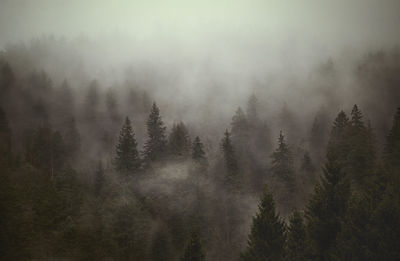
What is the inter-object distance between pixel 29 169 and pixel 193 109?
69364mm

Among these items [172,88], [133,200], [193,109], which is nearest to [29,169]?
[133,200]

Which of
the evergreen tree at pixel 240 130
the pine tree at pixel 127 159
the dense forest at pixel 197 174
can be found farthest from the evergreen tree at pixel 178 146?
the evergreen tree at pixel 240 130

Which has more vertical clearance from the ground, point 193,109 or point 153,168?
point 193,109

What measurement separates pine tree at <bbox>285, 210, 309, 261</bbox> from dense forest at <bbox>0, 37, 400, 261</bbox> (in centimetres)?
13

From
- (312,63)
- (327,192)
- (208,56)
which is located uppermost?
(208,56)

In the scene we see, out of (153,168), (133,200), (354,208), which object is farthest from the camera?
(153,168)

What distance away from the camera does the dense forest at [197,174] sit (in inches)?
1234

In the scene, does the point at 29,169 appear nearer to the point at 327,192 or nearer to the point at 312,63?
the point at 327,192

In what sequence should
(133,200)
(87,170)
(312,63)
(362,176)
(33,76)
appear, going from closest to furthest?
(362,176), (133,200), (87,170), (33,76), (312,63)

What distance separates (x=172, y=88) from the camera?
12975cm

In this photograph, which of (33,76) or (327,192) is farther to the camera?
(33,76)

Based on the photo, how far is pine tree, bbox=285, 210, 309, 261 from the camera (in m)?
30.9

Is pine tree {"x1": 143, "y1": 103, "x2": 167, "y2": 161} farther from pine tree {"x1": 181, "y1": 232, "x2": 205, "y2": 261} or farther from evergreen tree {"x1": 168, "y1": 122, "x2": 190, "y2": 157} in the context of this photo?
pine tree {"x1": 181, "y1": 232, "x2": 205, "y2": 261}

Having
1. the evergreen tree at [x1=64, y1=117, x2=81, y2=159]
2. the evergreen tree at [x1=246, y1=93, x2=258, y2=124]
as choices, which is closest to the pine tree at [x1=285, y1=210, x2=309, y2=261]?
the evergreen tree at [x1=64, y1=117, x2=81, y2=159]
